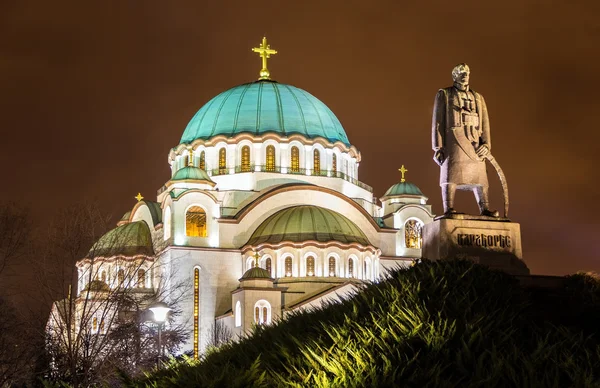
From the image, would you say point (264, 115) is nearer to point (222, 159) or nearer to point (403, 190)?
point (222, 159)

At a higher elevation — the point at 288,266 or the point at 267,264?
the point at 267,264

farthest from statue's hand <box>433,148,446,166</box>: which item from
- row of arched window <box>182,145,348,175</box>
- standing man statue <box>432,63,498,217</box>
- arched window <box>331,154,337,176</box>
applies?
arched window <box>331,154,337,176</box>

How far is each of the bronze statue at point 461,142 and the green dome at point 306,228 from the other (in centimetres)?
2982

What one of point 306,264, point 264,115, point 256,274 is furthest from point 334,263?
point 264,115

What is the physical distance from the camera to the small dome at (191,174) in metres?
52.3

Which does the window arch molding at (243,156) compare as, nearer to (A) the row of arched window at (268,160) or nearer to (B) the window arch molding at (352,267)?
(A) the row of arched window at (268,160)

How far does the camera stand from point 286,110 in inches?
2226

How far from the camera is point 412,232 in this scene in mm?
57281

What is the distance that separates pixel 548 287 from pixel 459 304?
338 centimetres

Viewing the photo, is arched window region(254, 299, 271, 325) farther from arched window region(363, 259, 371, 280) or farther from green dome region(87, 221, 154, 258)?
green dome region(87, 221, 154, 258)

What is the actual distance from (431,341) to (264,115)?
42.9 meters

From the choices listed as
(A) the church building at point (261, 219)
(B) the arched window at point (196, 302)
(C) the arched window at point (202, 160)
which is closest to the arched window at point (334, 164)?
(A) the church building at point (261, 219)

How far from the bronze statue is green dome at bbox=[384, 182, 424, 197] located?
1543 inches

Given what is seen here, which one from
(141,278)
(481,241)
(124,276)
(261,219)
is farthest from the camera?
(261,219)
